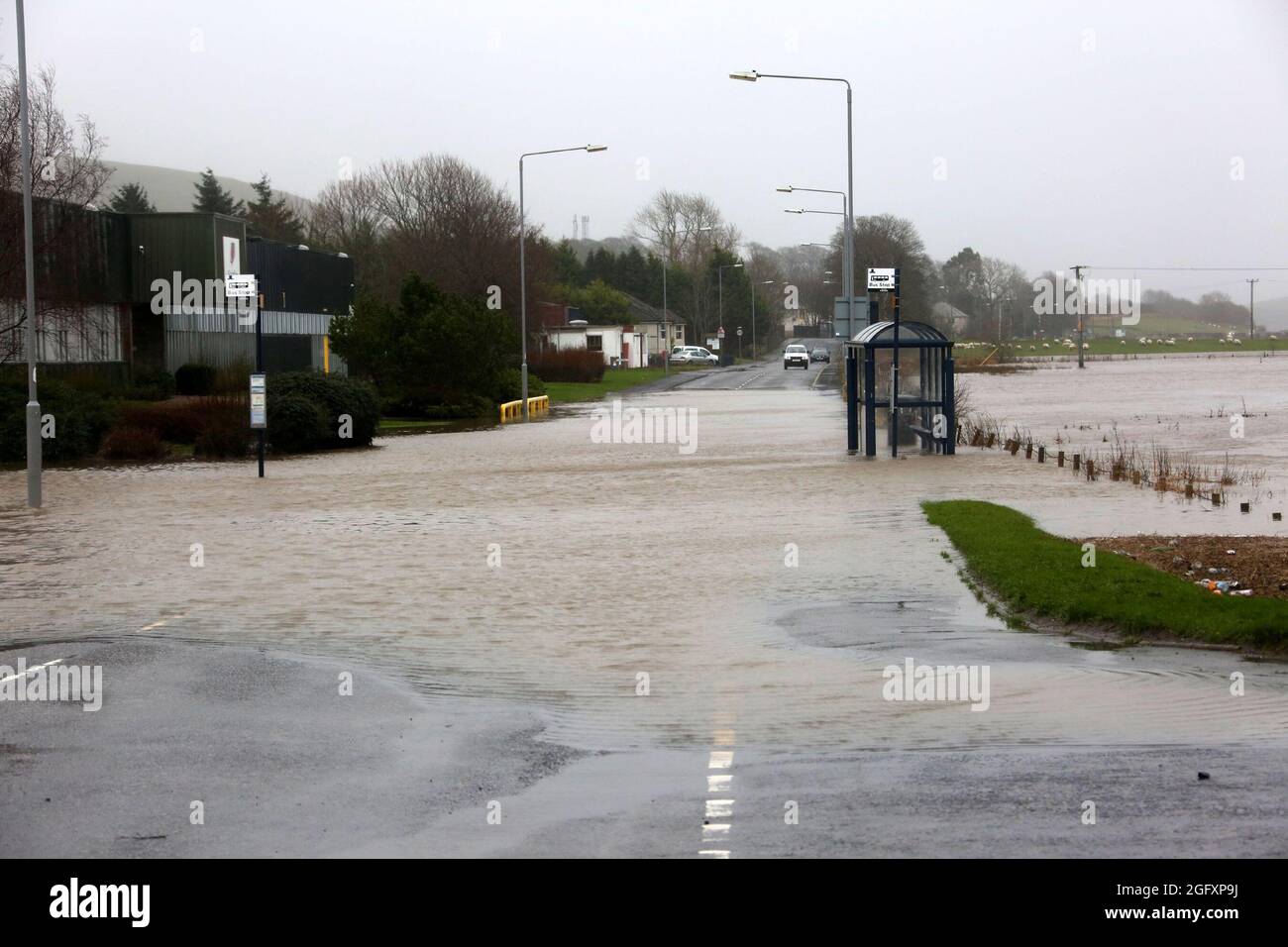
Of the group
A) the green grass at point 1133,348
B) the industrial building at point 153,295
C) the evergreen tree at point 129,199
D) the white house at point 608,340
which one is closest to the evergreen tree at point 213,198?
the evergreen tree at point 129,199

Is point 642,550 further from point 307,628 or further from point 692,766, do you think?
point 692,766

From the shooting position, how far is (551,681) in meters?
10.3

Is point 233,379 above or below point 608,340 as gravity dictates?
below

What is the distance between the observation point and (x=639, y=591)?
14070mm

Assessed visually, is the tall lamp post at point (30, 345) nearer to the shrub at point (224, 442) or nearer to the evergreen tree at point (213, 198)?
the shrub at point (224, 442)

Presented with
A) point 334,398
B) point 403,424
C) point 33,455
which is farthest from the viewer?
point 403,424

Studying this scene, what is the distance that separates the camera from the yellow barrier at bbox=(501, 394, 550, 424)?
50.8m

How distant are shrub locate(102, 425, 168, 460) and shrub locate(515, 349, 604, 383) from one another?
47798mm

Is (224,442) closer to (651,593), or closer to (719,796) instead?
(651,593)

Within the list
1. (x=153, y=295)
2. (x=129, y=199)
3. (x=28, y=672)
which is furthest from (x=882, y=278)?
(x=129, y=199)

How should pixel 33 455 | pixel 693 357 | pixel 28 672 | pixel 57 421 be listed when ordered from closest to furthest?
1. pixel 28 672
2. pixel 33 455
3. pixel 57 421
4. pixel 693 357

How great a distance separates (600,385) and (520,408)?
25.8 meters
